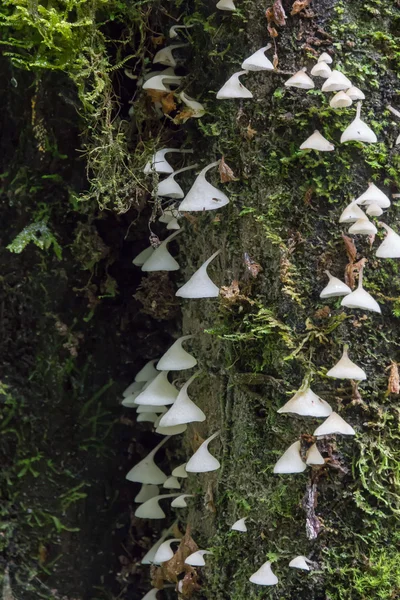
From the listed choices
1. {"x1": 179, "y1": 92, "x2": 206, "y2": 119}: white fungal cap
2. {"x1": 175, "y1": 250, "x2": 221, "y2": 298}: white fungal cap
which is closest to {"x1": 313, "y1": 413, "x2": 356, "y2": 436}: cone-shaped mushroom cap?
{"x1": 175, "y1": 250, "x2": 221, "y2": 298}: white fungal cap

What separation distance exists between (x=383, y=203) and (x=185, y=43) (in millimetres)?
948

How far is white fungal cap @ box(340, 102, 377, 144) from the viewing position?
74.8 inches

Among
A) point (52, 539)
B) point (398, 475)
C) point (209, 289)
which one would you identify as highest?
point (209, 289)

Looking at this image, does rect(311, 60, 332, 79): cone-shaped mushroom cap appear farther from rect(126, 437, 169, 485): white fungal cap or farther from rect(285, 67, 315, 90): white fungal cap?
rect(126, 437, 169, 485): white fungal cap

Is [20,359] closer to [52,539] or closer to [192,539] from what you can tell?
[52,539]

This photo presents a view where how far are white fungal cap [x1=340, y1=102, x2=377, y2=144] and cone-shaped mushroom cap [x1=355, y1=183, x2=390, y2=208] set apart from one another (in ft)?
0.48

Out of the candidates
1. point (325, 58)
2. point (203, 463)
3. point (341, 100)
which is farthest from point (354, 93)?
point (203, 463)

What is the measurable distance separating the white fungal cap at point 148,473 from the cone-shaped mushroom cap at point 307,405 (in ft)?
2.73

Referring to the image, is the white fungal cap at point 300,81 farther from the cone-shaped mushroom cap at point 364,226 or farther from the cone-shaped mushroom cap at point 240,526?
the cone-shaped mushroom cap at point 240,526

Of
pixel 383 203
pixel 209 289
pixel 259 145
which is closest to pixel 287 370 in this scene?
pixel 209 289

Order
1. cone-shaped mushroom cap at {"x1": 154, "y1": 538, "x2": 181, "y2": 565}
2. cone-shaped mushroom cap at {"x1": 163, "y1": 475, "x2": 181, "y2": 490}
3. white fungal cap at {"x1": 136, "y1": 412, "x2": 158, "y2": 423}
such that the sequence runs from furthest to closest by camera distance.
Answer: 1. white fungal cap at {"x1": 136, "y1": 412, "x2": 158, "y2": 423}
2. cone-shaped mushroom cap at {"x1": 163, "y1": 475, "x2": 181, "y2": 490}
3. cone-shaped mushroom cap at {"x1": 154, "y1": 538, "x2": 181, "y2": 565}

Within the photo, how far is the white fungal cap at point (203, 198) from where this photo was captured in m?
2.07

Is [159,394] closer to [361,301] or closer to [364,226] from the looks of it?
[361,301]

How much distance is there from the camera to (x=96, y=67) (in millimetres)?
2205
